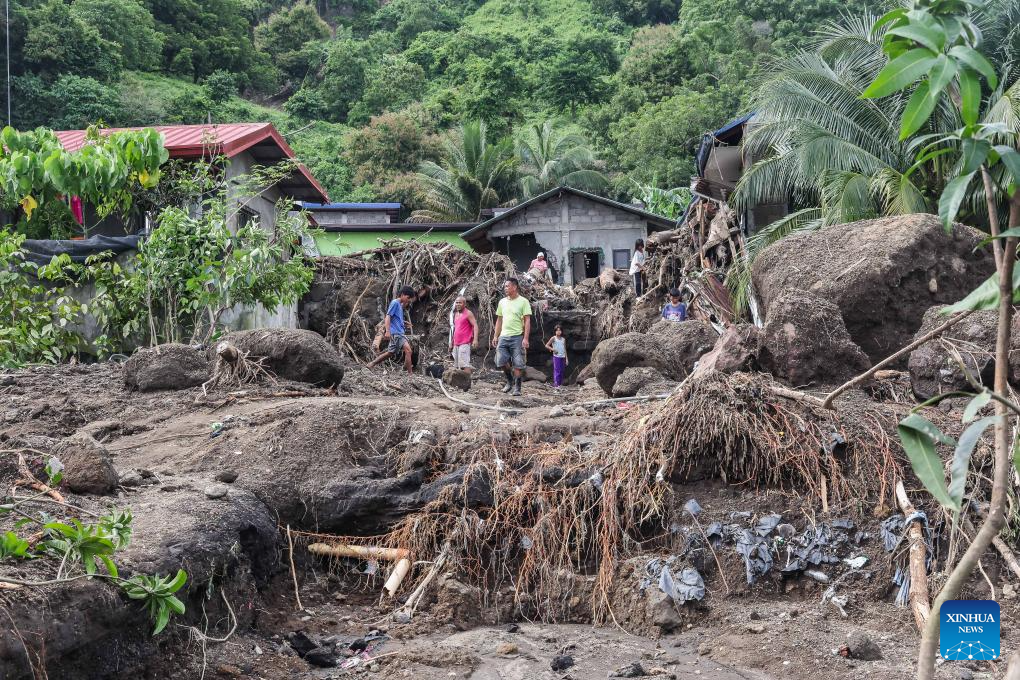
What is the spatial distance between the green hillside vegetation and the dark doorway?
6235mm

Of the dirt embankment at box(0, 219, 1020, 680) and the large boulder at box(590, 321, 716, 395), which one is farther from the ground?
the large boulder at box(590, 321, 716, 395)

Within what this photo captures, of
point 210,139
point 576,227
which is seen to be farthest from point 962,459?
point 576,227

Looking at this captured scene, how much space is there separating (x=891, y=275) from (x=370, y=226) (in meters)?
21.0

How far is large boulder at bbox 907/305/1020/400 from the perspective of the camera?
316 inches

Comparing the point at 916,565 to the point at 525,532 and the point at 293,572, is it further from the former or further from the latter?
the point at 293,572

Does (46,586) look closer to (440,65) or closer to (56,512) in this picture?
(56,512)

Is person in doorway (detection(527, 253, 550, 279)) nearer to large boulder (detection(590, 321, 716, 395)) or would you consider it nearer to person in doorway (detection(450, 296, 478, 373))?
person in doorway (detection(450, 296, 478, 373))

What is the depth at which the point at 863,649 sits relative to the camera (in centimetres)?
604

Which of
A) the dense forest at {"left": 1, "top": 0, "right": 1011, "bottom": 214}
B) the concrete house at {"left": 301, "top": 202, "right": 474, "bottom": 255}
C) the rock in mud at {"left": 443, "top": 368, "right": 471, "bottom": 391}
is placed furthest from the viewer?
the dense forest at {"left": 1, "top": 0, "right": 1011, "bottom": 214}

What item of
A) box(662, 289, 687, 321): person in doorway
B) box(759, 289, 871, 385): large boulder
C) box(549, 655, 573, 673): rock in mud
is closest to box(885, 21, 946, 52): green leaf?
box(549, 655, 573, 673): rock in mud

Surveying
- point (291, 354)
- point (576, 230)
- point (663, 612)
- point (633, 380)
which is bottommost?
point (663, 612)

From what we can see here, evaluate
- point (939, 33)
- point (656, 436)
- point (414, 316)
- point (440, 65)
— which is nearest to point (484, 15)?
point (440, 65)

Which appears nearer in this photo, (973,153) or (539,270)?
(973,153)

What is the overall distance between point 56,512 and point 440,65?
50.1 meters
